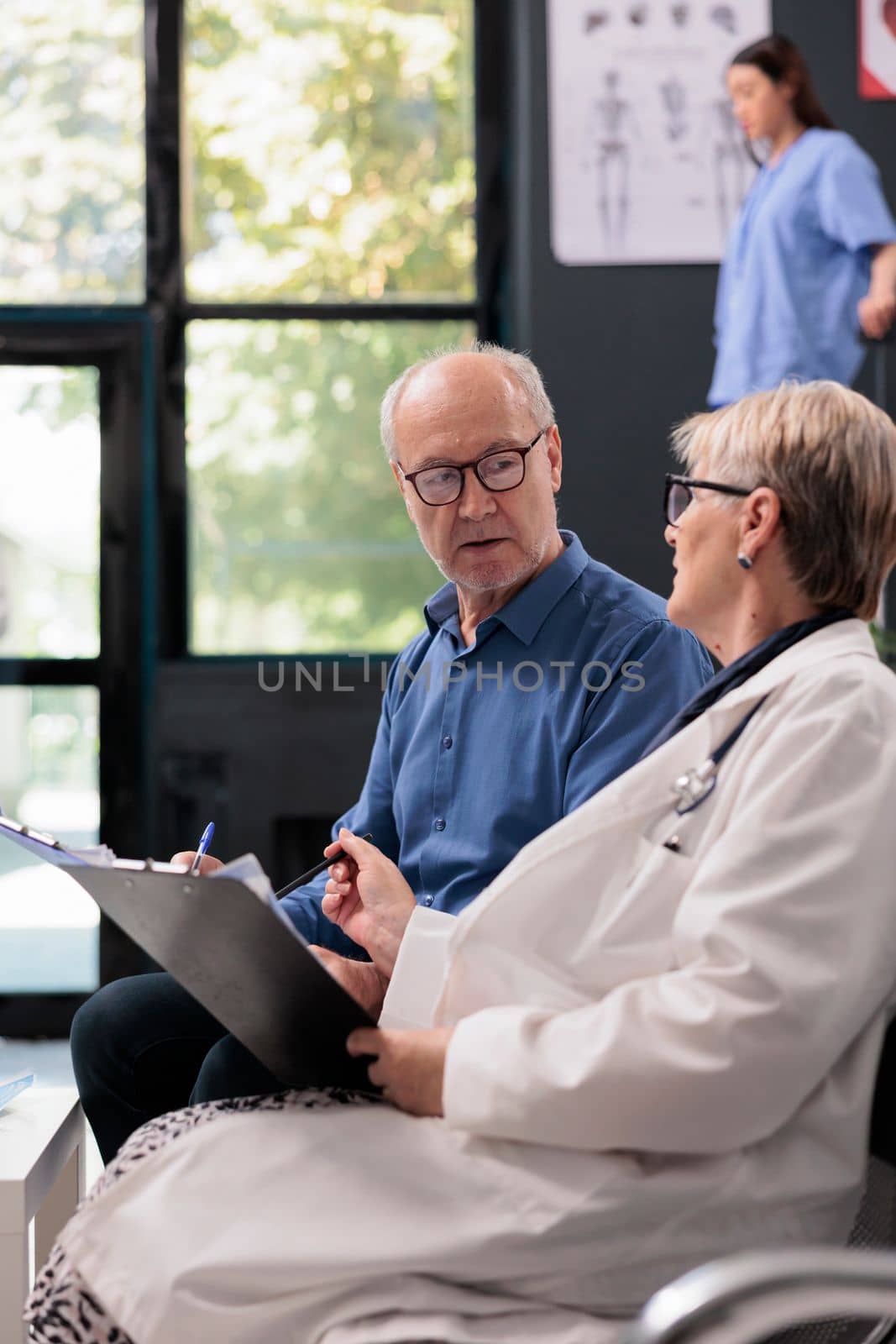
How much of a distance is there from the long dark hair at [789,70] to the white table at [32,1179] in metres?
3.03

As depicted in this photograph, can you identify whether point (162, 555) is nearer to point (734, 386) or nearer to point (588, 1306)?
point (734, 386)

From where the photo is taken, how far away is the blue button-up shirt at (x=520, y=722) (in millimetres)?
1771

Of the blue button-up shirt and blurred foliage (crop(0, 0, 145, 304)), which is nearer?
the blue button-up shirt

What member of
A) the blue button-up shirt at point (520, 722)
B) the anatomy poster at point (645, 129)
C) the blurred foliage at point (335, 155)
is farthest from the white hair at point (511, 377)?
the blurred foliage at point (335, 155)

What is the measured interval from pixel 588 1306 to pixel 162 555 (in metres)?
3.08

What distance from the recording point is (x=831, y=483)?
4.18 ft

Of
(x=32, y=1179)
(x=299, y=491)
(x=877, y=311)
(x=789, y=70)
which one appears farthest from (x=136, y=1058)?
(x=789, y=70)

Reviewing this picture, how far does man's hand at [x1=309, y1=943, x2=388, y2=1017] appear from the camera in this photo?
5.59 ft

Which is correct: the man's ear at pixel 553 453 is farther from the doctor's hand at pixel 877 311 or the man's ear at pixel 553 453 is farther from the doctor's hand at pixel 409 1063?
the doctor's hand at pixel 877 311

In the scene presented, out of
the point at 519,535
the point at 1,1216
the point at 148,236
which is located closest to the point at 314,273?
the point at 148,236

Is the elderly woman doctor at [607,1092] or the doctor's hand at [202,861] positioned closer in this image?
the elderly woman doctor at [607,1092]

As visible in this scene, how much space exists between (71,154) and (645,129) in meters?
1.61

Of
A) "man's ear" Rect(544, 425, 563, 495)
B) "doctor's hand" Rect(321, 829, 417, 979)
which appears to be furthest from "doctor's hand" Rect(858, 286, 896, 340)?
"doctor's hand" Rect(321, 829, 417, 979)

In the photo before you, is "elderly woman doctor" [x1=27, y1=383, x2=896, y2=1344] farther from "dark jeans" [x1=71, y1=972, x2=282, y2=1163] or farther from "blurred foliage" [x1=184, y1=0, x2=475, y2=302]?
"blurred foliage" [x1=184, y1=0, x2=475, y2=302]
